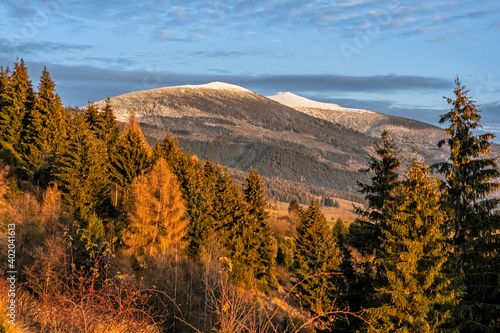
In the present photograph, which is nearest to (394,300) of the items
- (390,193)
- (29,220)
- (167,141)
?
(390,193)

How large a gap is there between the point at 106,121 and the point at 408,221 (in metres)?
52.8

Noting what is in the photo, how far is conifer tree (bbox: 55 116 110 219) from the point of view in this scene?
43.1 meters

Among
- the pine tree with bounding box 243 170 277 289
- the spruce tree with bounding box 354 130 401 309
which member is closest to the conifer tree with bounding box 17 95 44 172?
the pine tree with bounding box 243 170 277 289

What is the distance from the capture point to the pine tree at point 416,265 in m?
20.4

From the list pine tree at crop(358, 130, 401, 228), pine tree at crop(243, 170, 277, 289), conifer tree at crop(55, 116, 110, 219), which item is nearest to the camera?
pine tree at crop(358, 130, 401, 228)

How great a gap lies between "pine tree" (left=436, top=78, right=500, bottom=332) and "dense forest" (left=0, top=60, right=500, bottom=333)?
74mm

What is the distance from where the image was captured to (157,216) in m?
43.1

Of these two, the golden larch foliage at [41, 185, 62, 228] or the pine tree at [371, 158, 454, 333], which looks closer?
the pine tree at [371, 158, 454, 333]

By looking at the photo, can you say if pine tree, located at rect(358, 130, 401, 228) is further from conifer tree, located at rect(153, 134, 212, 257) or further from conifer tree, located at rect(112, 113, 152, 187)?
conifer tree, located at rect(112, 113, 152, 187)

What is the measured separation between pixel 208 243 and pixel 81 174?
592 inches

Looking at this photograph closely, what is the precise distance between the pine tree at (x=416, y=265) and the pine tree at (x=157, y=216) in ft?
83.4

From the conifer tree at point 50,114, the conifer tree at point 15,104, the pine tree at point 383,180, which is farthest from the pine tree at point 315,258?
the conifer tree at point 15,104

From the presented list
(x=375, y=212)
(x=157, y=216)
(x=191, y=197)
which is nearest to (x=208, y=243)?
(x=157, y=216)

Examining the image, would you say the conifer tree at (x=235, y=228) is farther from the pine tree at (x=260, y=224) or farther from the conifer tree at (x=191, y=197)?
the conifer tree at (x=191, y=197)
